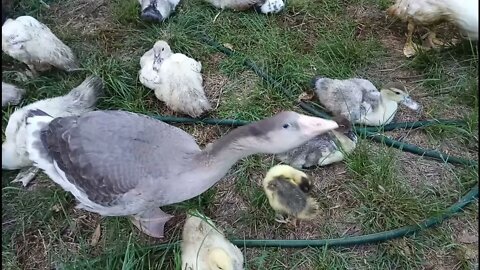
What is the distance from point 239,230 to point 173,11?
1.26 metres

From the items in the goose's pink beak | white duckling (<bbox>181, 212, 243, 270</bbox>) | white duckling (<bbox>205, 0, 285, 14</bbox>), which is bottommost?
white duckling (<bbox>181, 212, 243, 270</bbox>)

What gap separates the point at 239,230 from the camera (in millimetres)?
2537

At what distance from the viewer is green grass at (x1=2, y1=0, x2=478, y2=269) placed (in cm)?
245

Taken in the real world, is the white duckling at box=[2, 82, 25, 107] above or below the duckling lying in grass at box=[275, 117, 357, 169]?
above

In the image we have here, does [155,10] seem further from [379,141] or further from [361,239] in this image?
[361,239]

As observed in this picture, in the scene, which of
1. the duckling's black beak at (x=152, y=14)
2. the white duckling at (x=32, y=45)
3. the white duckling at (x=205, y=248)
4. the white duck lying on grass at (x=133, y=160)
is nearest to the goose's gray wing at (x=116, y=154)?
the white duck lying on grass at (x=133, y=160)

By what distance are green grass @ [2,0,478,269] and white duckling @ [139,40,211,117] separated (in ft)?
0.37

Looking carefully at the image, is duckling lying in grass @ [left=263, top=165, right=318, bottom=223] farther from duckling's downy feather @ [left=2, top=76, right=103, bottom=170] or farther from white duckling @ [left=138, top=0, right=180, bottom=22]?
white duckling @ [left=138, top=0, right=180, bottom=22]

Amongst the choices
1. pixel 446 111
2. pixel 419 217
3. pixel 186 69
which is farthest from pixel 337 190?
pixel 186 69

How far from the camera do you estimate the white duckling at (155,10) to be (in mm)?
3090

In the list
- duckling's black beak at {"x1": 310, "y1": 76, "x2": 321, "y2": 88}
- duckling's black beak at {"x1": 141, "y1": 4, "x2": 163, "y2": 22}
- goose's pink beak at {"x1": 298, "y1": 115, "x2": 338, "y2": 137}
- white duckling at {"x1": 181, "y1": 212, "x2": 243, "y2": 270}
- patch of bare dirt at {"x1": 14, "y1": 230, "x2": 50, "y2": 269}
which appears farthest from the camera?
duckling's black beak at {"x1": 141, "y1": 4, "x2": 163, "y2": 22}

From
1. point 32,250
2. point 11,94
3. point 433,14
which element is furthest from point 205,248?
point 433,14

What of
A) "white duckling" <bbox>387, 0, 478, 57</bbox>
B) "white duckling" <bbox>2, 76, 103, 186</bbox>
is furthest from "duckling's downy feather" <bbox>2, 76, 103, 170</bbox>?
"white duckling" <bbox>387, 0, 478, 57</bbox>

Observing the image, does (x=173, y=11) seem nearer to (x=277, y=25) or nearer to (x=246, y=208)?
(x=277, y=25)
